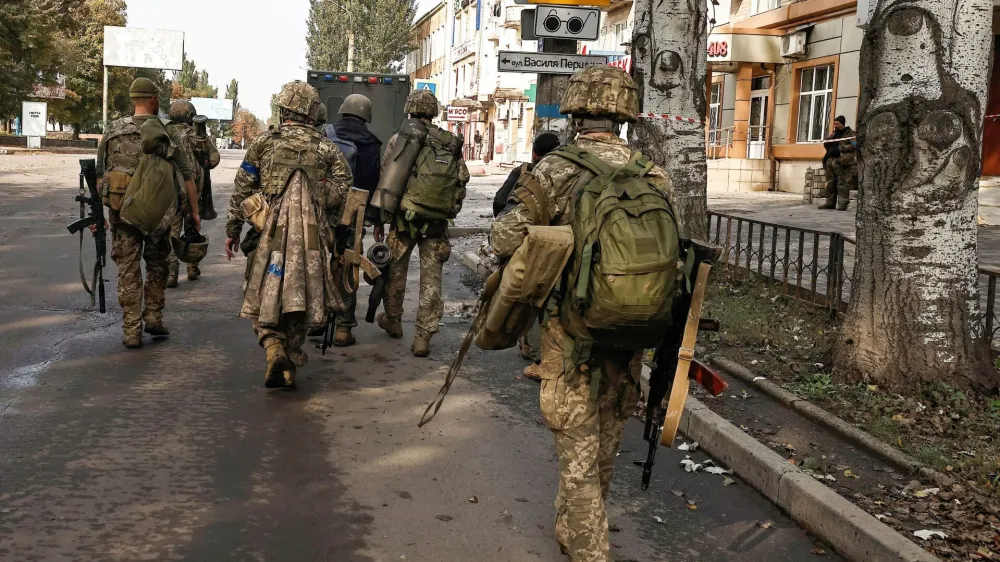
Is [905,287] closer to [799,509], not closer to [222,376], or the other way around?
[799,509]

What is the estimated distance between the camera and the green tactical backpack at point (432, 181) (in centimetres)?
761

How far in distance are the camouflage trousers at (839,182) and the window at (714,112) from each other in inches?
391

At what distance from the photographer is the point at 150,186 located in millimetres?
7250

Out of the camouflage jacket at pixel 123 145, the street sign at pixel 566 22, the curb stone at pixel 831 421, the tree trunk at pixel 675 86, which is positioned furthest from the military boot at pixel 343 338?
the street sign at pixel 566 22

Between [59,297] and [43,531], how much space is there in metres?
5.68

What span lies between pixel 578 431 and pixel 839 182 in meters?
17.8

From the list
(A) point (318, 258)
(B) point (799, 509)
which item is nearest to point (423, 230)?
(A) point (318, 258)

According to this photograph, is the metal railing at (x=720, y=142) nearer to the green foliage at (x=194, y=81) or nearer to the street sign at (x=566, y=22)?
the street sign at (x=566, y=22)

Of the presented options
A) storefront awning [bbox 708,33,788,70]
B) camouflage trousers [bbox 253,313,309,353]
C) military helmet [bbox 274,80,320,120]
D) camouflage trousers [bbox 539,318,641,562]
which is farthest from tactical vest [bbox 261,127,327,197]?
storefront awning [bbox 708,33,788,70]

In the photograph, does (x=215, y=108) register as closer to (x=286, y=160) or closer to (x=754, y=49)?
(x=754, y=49)

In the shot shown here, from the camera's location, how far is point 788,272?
30.6ft

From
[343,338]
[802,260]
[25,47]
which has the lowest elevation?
[343,338]

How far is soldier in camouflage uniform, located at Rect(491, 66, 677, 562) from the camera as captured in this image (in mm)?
3688

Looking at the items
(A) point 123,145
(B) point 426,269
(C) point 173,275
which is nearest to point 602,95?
(B) point 426,269
